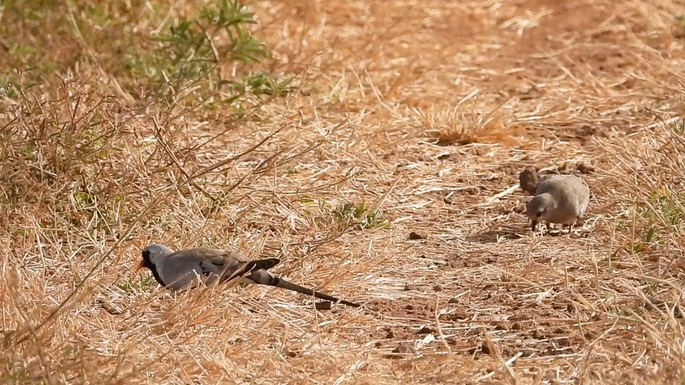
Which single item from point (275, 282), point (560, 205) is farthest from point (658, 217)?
point (275, 282)

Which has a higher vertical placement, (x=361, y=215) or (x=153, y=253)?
(x=153, y=253)

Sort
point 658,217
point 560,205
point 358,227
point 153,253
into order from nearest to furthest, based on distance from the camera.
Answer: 1. point 153,253
2. point 658,217
3. point 560,205
4. point 358,227

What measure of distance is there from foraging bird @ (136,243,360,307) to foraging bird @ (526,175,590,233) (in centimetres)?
128

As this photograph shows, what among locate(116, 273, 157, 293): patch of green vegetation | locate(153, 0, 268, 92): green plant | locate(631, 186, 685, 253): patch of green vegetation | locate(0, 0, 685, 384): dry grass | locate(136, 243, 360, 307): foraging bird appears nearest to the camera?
locate(0, 0, 685, 384): dry grass

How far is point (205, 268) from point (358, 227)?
1.33m

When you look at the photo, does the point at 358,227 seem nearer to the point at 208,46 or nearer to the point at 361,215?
the point at 361,215

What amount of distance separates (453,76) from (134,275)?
3.89 metres

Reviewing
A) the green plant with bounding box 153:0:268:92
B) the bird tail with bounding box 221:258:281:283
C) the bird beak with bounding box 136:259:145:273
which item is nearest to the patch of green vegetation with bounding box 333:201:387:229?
the bird beak with bounding box 136:259:145:273

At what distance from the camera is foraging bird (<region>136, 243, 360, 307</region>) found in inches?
197

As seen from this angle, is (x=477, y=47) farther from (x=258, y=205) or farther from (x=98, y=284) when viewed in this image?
(x=98, y=284)

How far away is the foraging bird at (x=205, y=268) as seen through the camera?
4.99 meters

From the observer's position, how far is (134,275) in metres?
5.52

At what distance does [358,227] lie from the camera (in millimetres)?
6254

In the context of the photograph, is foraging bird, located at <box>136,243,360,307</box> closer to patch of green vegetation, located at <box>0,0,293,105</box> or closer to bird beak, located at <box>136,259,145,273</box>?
bird beak, located at <box>136,259,145,273</box>
